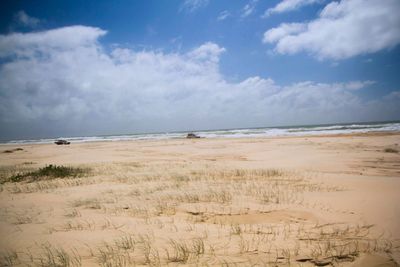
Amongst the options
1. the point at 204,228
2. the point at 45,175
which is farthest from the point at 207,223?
the point at 45,175

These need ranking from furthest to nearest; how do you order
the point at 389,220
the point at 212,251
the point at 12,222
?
1. the point at 12,222
2. the point at 389,220
3. the point at 212,251

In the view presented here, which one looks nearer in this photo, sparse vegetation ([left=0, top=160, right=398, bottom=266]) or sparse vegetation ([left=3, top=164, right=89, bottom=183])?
sparse vegetation ([left=0, top=160, right=398, bottom=266])

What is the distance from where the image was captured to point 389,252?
360 cm

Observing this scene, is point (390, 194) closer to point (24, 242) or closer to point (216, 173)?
point (216, 173)

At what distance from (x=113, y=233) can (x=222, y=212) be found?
229 centimetres

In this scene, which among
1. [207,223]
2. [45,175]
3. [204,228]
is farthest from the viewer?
[45,175]

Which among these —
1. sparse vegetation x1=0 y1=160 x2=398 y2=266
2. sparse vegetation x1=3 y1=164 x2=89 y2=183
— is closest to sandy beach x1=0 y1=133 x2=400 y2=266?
sparse vegetation x1=0 y1=160 x2=398 y2=266

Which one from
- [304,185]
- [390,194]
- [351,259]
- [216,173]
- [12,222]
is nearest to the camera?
[351,259]

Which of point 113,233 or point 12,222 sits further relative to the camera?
point 12,222

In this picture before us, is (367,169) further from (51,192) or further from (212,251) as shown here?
(51,192)

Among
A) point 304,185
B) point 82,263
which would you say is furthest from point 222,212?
point 304,185

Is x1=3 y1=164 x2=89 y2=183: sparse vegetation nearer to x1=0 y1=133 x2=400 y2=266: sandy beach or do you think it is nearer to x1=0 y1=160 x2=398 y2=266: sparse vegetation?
x1=0 y1=133 x2=400 y2=266: sandy beach

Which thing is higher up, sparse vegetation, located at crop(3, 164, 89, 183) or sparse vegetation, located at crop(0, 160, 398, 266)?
sparse vegetation, located at crop(3, 164, 89, 183)

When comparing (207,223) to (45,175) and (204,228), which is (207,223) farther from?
(45,175)
